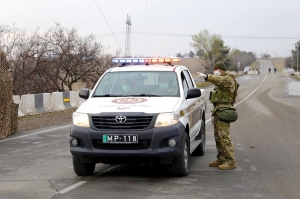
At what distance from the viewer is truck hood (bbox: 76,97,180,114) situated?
7.57 m

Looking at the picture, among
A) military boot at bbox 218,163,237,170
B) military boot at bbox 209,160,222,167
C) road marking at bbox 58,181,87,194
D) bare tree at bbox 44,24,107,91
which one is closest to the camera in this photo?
road marking at bbox 58,181,87,194

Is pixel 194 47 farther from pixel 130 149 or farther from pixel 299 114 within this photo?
pixel 130 149

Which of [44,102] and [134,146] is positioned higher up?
[134,146]

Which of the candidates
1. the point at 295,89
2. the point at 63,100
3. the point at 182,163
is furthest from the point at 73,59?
the point at 182,163

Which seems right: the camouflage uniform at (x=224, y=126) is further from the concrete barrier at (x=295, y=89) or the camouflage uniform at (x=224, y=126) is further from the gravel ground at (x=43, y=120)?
the concrete barrier at (x=295, y=89)

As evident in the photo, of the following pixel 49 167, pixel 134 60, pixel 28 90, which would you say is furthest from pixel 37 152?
pixel 28 90

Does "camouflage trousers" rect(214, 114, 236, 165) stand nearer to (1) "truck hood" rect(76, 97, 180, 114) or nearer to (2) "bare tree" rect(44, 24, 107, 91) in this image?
(1) "truck hood" rect(76, 97, 180, 114)

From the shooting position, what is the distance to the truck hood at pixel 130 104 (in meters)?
7.57

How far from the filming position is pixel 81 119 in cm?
768

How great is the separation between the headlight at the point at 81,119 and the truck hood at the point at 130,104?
0.08 m

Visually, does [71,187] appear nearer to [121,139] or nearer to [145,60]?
[121,139]

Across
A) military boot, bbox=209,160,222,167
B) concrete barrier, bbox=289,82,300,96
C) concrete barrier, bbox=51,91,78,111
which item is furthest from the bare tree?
military boot, bbox=209,160,222,167

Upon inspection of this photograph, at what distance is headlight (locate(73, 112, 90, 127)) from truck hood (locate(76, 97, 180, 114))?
8 centimetres

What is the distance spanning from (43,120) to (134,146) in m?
12.1
